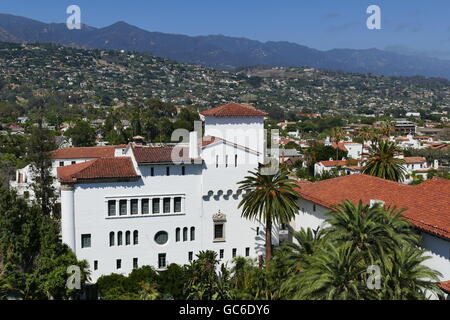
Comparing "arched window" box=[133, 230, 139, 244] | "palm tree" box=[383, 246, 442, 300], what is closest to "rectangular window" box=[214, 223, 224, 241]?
"arched window" box=[133, 230, 139, 244]

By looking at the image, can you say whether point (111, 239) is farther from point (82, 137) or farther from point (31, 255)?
point (82, 137)

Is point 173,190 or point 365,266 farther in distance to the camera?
point 173,190

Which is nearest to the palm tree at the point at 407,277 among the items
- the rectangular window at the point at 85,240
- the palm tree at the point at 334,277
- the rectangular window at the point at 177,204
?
the palm tree at the point at 334,277

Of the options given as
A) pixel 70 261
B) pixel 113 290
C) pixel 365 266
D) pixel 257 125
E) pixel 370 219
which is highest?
pixel 257 125

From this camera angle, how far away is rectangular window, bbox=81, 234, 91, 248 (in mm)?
35406

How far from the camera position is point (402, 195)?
93.5 feet

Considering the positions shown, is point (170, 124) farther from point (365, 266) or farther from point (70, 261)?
point (365, 266)

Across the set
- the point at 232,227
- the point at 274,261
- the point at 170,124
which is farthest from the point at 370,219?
the point at 170,124

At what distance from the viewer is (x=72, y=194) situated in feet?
114

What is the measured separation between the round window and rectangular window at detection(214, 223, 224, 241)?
380cm

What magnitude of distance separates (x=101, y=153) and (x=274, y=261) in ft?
149

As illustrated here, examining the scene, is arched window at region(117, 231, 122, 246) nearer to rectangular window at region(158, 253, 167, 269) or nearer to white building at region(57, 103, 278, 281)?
white building at region(57, 103, 278, 281)

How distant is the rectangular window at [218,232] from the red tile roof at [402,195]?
702 centimetres
